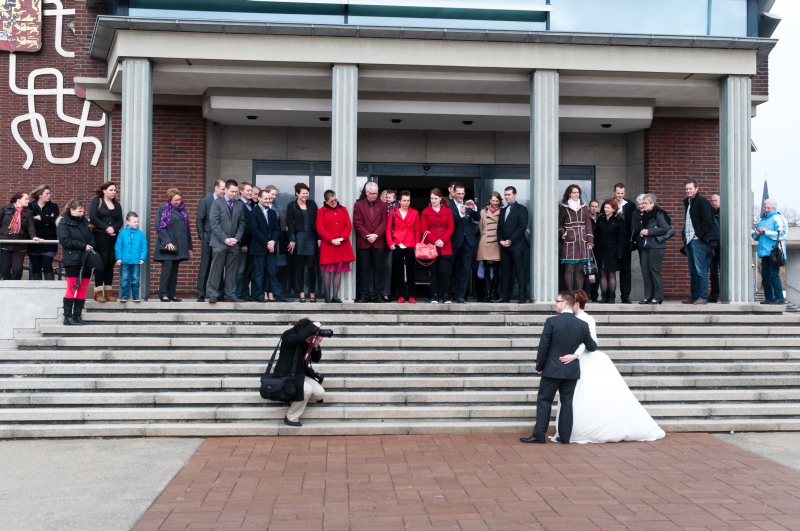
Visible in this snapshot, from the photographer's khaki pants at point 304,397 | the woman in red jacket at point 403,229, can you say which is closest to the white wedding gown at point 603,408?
the photographer's khaki pants at point 304,397

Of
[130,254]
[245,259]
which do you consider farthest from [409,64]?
[130,254]

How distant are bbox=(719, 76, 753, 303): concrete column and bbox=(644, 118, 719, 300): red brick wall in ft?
9.15

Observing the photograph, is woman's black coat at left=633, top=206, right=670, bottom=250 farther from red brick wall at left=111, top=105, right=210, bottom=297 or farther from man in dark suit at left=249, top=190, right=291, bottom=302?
red brick wall at left=111, top=105, right=210, bottom=297

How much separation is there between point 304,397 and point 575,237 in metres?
5.58

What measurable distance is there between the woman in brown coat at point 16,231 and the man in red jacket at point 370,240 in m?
4.80

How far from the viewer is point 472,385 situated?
9703mm

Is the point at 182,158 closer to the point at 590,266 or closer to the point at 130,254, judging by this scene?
the point at 130,254

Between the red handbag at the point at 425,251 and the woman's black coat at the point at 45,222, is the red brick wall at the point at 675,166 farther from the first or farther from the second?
the woman's black coat at the point at 45,222

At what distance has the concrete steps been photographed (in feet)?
29.3

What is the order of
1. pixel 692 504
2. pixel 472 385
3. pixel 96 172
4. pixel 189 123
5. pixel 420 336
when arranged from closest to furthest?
1. pixel 692 504
2. pixel 472 385
3. pixel 420 336
4. pixel 189 123
5. pixel 96 172

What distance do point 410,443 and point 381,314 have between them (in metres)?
3.10

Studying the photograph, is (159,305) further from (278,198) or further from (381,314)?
(278,198)

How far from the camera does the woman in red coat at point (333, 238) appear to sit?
11.6 metres


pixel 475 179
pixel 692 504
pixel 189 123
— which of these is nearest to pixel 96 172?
pixel 189 123
